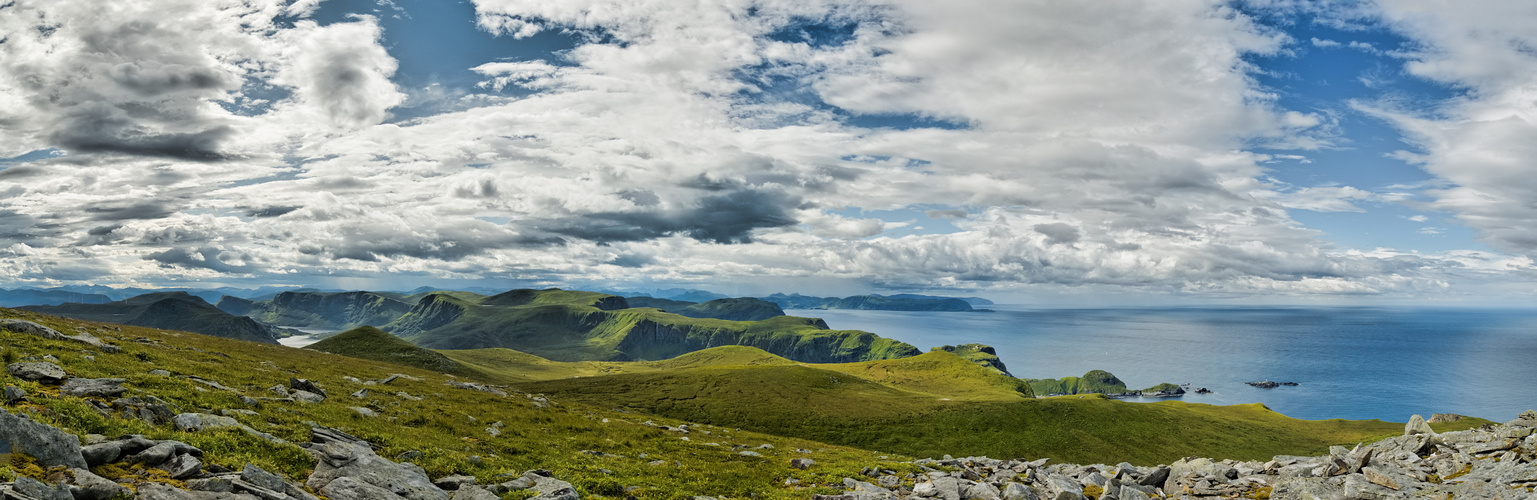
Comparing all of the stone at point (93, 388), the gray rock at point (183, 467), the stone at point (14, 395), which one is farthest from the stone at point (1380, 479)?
the stone at point (93, 388)

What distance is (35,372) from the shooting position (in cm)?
2297

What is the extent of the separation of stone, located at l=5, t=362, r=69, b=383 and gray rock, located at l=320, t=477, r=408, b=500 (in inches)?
611

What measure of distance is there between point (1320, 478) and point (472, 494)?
105ft

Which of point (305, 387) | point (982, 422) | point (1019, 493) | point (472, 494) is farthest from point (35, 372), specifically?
point (982, 422)

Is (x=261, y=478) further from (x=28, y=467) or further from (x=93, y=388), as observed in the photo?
→ (x=93, y=388)

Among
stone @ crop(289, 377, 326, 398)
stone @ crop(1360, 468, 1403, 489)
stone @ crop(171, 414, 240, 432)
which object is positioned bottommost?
stone @ crop(289, 377, 326, 398)

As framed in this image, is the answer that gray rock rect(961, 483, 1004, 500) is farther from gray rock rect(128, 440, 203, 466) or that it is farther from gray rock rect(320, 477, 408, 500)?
gray rock rect(128, 440, 203, 466)

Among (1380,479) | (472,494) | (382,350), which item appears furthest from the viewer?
(382,350)

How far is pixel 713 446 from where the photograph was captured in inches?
1871

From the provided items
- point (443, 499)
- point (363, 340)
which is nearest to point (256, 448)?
point (443, 499)

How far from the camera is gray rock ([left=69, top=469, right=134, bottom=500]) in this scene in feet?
40.9

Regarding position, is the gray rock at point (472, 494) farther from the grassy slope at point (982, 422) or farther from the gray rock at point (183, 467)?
the grassy slope at point (982, 422)

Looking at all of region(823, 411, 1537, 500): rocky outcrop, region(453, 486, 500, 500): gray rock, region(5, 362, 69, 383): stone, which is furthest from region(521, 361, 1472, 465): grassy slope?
region(5, 362, 69, 383): stone

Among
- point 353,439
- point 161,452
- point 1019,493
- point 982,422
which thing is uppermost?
point 161,452
